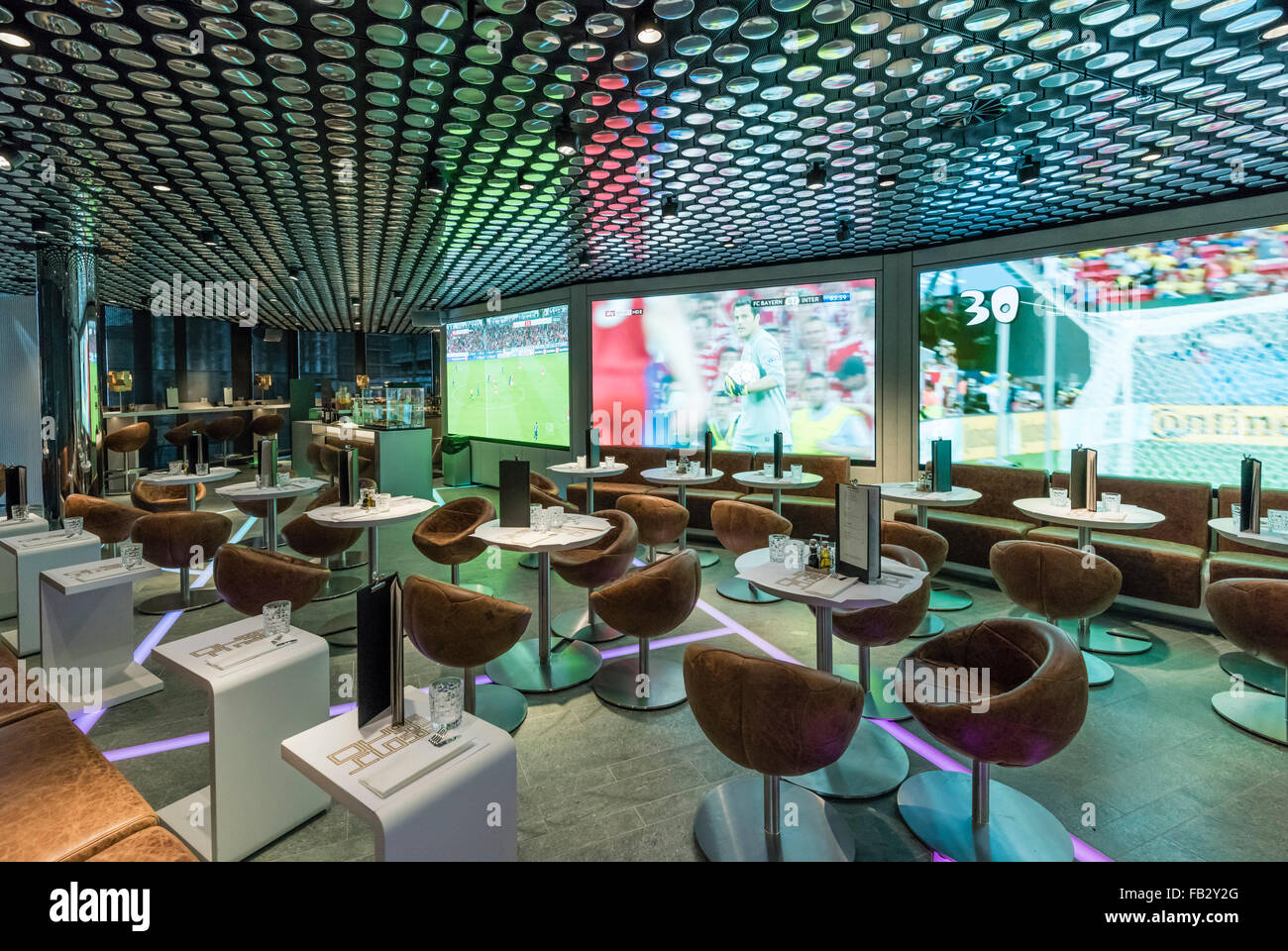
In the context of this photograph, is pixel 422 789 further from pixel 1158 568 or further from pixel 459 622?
pixel 1158 568

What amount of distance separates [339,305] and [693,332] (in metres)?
7.21

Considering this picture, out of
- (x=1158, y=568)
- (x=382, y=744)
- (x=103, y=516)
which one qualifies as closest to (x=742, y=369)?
(x=1158, y=568)

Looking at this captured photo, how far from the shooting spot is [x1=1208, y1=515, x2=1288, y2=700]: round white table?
3621mm

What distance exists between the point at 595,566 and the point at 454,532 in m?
1.47

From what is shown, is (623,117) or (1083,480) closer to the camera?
(623,117)

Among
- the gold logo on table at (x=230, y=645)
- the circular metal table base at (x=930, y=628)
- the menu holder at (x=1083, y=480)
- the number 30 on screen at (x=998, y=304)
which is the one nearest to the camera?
the gold logo on table at (x=230, y=645)

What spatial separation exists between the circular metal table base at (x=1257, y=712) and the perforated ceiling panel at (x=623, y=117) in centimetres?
335

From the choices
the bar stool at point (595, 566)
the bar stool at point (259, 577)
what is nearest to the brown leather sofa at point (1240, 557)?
the bar stool at point (595, 566)

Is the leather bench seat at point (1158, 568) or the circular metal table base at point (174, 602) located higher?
the leather bench seat at point (1158, 568)

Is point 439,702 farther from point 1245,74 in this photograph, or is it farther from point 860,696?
point 1245,74

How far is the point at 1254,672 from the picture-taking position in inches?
154

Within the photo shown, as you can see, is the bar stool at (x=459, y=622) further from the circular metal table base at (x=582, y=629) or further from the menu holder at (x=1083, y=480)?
the menu holder at (x=1083, y=480)

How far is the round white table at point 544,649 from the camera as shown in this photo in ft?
Answer: 11.9
